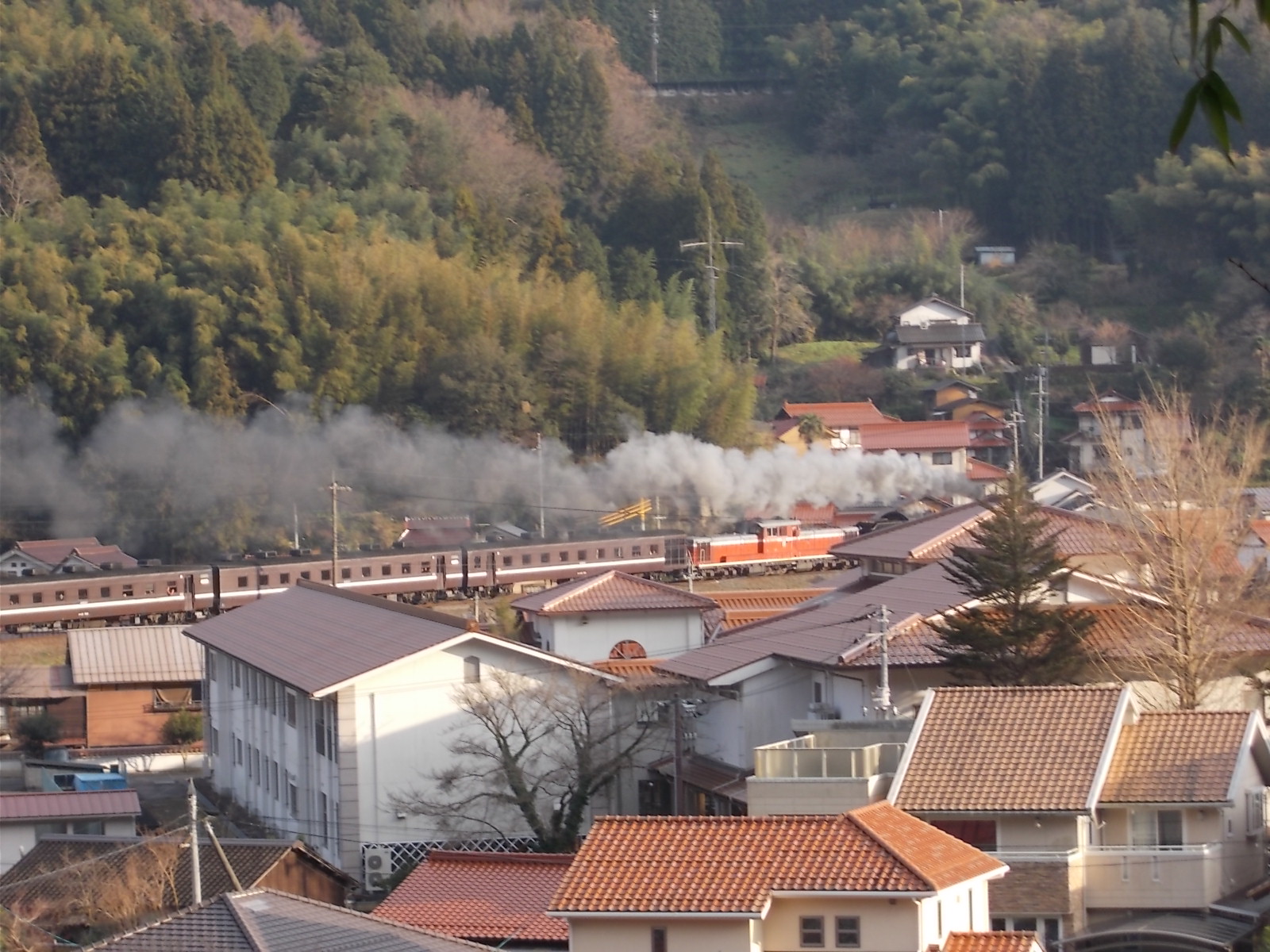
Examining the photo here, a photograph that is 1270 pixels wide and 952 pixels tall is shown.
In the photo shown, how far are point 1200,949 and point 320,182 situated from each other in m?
30.2

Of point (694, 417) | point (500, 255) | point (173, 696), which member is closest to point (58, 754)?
point (173, 696)

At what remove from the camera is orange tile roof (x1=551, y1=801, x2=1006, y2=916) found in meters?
9.23

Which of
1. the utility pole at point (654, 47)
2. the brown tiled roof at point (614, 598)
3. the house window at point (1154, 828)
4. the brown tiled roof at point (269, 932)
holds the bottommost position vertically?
the house window at point (1154, 828)

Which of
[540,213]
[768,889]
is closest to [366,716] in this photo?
[768,889]

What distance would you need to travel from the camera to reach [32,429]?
30.7 m

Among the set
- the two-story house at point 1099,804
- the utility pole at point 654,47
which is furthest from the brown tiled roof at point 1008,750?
the utility pole at point 654,47

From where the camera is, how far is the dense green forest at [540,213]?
104ft

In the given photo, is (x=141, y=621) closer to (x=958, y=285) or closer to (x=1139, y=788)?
(x=1139, y=788)

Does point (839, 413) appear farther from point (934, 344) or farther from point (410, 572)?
point (410, 572)

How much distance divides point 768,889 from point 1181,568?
5.93 meters

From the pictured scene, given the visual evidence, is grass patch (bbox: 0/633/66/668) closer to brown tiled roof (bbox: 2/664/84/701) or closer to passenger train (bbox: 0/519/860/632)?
passenger train (bbox: 0/519/860/632)

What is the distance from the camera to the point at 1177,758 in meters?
11.4

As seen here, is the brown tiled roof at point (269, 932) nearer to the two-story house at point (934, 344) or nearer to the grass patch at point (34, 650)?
the grass patch at point (34, 650)

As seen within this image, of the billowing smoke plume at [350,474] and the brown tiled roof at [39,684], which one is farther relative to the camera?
the billowing smoke plume at [350,474]
